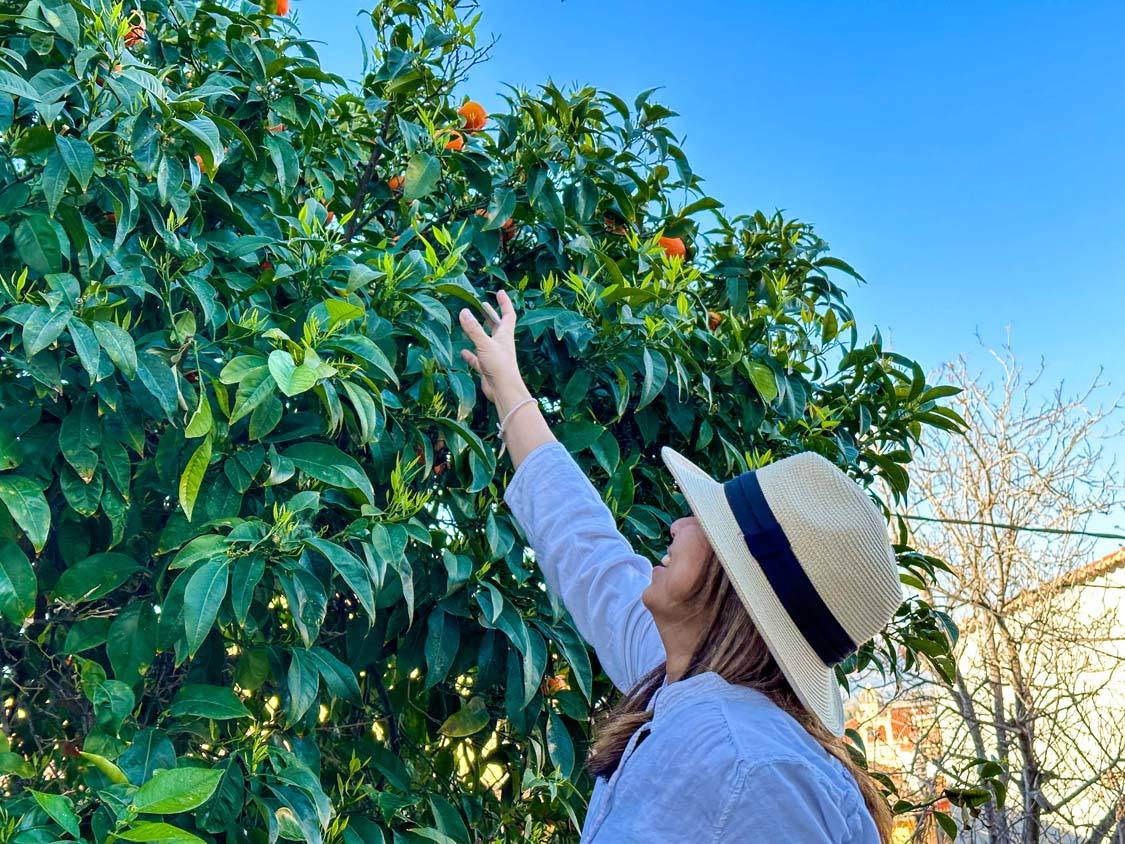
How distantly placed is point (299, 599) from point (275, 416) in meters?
0.23

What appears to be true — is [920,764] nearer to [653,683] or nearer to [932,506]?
[932,506]

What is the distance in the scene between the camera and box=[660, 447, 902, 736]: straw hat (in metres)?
1.08

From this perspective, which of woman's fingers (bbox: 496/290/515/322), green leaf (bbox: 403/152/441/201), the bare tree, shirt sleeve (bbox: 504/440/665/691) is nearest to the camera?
shirt sleeve (bbox: 504/440/665/691)

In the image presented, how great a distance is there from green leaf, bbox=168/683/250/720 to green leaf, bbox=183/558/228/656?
169 mm

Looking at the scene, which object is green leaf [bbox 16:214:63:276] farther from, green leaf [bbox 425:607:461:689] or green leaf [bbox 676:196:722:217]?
green leaf [bbox 676:196:722:217]

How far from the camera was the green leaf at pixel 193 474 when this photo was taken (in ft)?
4.36

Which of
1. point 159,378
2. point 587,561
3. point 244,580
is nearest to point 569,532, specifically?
point 587,561

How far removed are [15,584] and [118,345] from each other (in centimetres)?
31

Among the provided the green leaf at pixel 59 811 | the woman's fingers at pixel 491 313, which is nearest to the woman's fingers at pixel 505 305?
the woman's fingers at pixel 491 313

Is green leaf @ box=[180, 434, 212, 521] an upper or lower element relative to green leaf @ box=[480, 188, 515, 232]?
lower

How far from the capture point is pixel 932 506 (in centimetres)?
666

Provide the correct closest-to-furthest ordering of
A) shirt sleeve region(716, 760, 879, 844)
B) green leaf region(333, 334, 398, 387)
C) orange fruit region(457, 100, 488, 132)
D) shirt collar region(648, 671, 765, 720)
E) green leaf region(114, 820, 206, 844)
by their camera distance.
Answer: shirt sleeve region(716, 760, 879, 844) < shirt collar region(648, 671, 765, 720) < green leaf region(114, 820, 206, 844) < green leaf region(333, 334, 398, 387) < orange fruit region(457, 100, 488, 132)

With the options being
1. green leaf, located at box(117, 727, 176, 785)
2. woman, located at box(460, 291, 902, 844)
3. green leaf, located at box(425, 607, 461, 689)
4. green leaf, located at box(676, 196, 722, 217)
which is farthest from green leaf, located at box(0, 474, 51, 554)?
green leaf, located at box(676, 196, 722, 217)

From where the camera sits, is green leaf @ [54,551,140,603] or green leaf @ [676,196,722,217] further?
green leaf @ [676,196,722,217]
